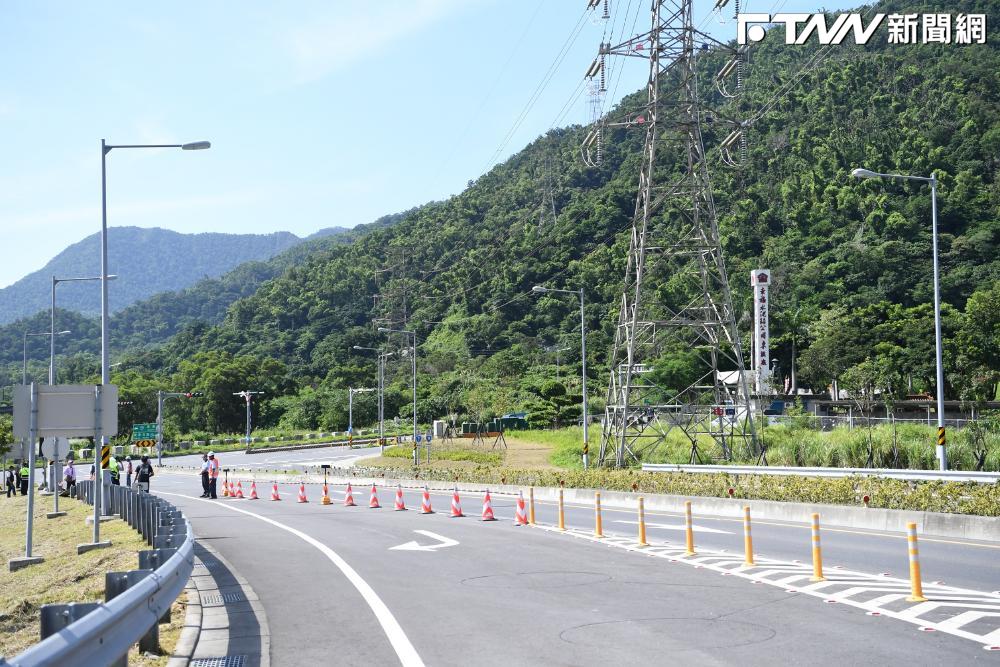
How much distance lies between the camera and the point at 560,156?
7032 inches

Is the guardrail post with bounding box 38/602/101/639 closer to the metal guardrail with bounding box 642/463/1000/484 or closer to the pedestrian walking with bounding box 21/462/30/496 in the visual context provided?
the metal guardrail with bounding box 642/463/1000/484

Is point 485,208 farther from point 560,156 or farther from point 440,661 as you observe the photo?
point 440,661

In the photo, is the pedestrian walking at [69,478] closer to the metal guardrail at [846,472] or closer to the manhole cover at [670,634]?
the metal guardrail at [846,472]

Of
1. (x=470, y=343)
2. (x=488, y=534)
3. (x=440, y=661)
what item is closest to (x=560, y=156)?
(x=470, y=343)

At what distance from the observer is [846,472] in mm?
29438

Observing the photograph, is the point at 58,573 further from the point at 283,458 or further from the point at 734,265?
the point at 734,265

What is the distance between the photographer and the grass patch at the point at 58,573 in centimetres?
1302

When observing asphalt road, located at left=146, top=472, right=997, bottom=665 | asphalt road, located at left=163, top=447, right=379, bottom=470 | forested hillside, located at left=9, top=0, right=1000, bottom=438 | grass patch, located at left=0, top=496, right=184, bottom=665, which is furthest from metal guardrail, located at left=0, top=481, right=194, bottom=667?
asphalt road, located at left=163, top=447, right=379, bottom=470

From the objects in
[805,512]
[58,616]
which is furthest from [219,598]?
[805,512]

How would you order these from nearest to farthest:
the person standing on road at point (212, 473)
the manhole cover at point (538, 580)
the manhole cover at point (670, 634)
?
the manhole cover at point (670, 634)
the manhole cover at point (538, 580)
the person standing on road at point (212, 473)

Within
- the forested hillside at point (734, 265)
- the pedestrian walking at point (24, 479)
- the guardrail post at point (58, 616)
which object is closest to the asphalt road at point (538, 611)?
the guardrail post at point (58, 616)

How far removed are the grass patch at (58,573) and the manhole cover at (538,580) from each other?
4.30 metres

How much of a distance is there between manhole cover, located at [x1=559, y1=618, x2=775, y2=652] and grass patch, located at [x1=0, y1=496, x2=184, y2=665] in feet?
13.3

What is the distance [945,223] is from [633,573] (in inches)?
3793
